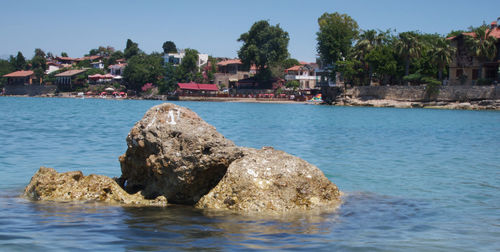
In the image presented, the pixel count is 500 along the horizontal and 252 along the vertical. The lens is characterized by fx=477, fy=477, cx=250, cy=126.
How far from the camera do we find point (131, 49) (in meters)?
134

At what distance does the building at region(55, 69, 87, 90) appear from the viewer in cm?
11304

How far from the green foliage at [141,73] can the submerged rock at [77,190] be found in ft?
317

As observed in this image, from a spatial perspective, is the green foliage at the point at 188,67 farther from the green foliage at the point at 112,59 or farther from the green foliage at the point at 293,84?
the green foliage at the point at 112,59

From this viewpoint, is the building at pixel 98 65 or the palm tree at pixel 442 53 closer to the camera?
the palm tree at pixel 442 53

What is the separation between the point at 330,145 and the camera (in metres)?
19.3

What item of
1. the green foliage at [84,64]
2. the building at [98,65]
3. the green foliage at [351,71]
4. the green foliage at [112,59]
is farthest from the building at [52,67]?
the green foliage at [351,71]

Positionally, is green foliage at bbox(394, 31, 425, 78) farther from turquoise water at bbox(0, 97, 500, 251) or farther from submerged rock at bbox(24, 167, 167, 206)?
submerged rock at bbox(24, 167, 167, 206)

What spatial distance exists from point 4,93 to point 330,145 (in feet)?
411

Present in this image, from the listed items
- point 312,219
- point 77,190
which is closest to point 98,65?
point 77,190

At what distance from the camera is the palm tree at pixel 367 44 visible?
71.0 metres

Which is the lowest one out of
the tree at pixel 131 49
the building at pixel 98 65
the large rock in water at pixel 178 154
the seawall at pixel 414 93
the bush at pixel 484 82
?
the large rock in water at pixel 178 154

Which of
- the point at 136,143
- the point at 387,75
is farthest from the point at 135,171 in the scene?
A: the point at 387,75

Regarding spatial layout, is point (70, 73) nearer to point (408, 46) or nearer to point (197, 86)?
point (197, 86)

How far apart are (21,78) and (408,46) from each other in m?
98.4
